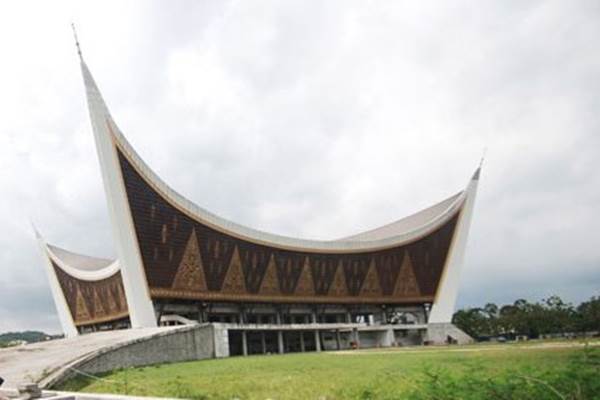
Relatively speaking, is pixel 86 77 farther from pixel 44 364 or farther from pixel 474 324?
pixel 474 324

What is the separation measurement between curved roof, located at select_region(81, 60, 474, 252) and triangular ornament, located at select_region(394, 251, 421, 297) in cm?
161

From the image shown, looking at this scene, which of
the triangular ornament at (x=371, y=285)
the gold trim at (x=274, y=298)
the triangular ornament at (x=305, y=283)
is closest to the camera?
the gold trim at (x=274, y=298)

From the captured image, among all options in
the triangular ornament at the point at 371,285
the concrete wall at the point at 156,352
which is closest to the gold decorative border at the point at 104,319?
the triangular ornament at the point at 371,285

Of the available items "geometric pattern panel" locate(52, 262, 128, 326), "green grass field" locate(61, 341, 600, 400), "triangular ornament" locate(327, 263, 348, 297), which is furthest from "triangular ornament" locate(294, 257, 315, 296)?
"green grass field" locate(61, 341, 600, 400)

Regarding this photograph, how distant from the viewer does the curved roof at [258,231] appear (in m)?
25.2

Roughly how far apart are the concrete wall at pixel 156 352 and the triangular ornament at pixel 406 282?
19288mm

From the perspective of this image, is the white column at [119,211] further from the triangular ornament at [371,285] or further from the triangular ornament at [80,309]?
the triangular ornament at [80,309]

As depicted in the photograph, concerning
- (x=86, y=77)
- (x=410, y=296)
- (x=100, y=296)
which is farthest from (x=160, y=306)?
(x=410, y=296)

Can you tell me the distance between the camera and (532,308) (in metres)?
42.5

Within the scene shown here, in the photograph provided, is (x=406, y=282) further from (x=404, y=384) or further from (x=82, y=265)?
(x=404, y=384)

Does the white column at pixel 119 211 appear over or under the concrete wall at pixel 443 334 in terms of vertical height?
over

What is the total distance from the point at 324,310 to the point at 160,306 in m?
13.7

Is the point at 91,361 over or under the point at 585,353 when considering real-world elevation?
over

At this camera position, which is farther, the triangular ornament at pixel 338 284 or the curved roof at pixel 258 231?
the triangular ornament at pixel 338 284
